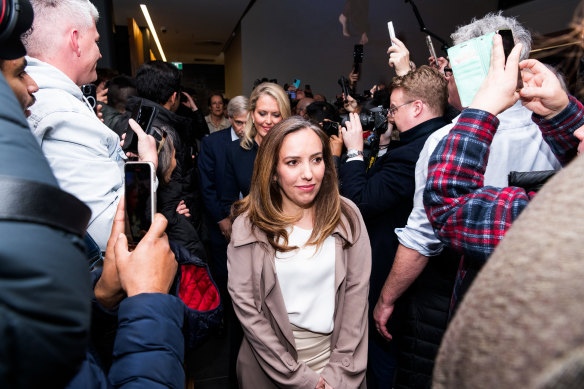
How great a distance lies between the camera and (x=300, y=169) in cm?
156

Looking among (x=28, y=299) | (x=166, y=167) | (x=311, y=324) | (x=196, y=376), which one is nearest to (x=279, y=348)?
(x=311, y=324)

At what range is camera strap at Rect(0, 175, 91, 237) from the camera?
0.32 metres

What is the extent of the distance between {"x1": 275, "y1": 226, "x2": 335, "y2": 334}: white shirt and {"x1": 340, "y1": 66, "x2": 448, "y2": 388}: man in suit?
48cm

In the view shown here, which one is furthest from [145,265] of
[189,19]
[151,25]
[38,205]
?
[151,25]

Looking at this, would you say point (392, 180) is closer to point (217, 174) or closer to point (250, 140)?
point (250, 140)

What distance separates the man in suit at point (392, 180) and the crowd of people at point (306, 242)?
11 mm

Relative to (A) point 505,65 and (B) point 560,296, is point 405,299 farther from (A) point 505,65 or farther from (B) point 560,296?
(B) point 560,296

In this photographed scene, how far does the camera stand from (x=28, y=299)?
1.02 ft

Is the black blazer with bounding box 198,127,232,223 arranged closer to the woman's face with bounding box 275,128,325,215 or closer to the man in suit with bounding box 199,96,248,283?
the man in suit with bounding box 199,96,248,283

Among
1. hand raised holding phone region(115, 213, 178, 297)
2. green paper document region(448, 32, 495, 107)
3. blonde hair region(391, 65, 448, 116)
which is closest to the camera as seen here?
hand raised holding phone region(115, 213, 178, 297)

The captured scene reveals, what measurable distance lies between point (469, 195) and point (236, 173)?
189 cm

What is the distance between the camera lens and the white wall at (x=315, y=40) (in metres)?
8.36

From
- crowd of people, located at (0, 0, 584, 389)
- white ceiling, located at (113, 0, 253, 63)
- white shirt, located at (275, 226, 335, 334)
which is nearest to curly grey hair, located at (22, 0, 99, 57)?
crowd of people, located at (0, 0, 584, 389)

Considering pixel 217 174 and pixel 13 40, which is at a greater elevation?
pixel 13 40
